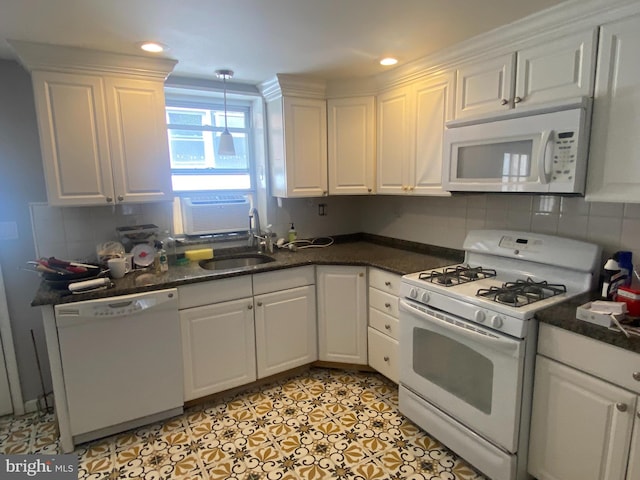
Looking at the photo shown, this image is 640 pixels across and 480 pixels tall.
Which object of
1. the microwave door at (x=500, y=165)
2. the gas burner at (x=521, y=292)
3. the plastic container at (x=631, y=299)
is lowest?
the gas burner at (x=521, y=292)

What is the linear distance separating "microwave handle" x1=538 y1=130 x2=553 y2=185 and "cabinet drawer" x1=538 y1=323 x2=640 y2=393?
69 centimetres

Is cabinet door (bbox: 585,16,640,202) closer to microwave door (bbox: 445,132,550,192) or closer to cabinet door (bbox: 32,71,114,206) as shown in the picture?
microwave door (bbox: 445,132,550,192)

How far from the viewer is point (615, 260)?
177cm

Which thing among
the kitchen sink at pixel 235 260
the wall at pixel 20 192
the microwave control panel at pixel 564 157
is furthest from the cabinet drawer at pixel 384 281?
the wall at pixel 20 192

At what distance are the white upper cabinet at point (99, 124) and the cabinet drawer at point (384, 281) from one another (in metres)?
1.53

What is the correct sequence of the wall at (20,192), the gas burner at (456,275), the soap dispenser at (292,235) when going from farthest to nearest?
1. the soap dispenser at (292,235)
2. the wall at (20,192)
3. the gas burner at (456,275)

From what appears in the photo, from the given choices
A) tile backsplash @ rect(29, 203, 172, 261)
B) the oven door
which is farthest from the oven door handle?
tile backsplash @ rect(29, 203, 172, 261)

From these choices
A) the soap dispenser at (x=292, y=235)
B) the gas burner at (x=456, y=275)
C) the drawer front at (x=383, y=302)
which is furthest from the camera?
the soap dispenser at (x=292, y=235)

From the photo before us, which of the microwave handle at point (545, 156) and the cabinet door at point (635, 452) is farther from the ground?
the microwave handle at point (545, 156)

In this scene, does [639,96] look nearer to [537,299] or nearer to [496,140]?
[496,140]

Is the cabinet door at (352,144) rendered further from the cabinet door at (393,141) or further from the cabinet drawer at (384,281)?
the cabinet drawer at (384,281)

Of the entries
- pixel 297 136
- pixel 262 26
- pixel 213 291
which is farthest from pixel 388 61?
pixel 213 291

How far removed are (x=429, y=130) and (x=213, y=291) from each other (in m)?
1.76

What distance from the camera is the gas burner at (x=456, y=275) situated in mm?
2101
